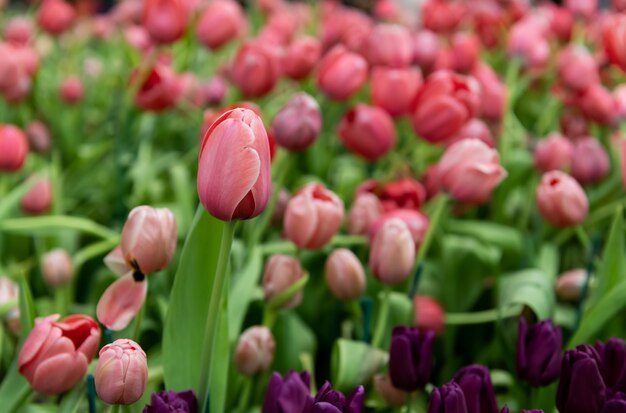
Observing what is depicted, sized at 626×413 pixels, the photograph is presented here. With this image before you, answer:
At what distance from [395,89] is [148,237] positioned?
0.55 m

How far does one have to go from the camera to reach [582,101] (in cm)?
125

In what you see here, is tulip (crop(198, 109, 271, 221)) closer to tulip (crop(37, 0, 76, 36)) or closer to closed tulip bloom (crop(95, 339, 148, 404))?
closed tulip bloom (crop(95, 339, 148, 404))

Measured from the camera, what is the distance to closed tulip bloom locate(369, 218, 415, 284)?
2.59 ft

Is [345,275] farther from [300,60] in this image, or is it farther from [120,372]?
[300,60]

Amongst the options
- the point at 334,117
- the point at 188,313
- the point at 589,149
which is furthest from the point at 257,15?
the point at 188,313

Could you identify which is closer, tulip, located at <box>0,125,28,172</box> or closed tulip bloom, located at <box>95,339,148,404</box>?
closed tulip bloom, located at <box>95,339,148,404</box>

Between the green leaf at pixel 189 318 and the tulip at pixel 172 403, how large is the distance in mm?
67

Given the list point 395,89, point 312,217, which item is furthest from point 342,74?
point 312,217

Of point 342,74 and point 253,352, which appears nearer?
point 253,352

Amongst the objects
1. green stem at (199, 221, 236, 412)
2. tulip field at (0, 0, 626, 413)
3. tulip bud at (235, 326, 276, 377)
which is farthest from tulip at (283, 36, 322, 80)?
green stem at (199, 221, 236, 412)

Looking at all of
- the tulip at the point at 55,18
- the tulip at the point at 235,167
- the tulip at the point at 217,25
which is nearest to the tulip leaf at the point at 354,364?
the tulip at the point at 235,167

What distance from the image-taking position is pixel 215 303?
22.7 inches

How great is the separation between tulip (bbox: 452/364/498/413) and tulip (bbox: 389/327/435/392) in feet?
0.23

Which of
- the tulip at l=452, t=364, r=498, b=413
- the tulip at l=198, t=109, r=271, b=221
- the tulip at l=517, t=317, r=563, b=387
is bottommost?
the tulip at l=517, t=317, r=563, b=387
